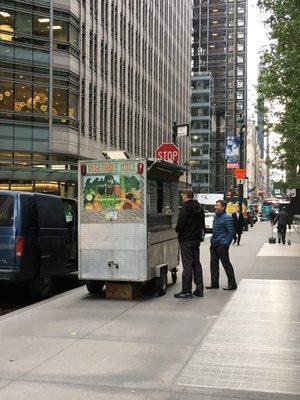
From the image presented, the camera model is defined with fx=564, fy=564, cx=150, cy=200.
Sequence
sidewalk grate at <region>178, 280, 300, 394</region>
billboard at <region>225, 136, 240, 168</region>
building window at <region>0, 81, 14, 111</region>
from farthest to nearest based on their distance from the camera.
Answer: building window at <region>0, 81, 14, 111</region>, billboard at <region>225, 136, 240, 168</region>, sidewalk grate at <region>178, 280, 300, 394</region>

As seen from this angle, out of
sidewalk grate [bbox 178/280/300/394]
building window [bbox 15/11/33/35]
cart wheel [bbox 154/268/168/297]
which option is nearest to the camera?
sidewalk grate [bbox 178/280/300/394]

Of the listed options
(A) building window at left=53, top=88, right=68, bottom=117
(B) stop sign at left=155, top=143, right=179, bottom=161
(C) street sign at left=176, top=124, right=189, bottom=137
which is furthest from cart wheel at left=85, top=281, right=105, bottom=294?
(A) building window at left=53, top=88, right=68, bottom=117

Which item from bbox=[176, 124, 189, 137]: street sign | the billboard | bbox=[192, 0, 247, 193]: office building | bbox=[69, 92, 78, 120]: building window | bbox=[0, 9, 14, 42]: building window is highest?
bbox=[192, 0, 247, 193]: office building

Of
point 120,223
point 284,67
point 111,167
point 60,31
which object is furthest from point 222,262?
point 60,31

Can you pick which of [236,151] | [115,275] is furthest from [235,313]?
[236,151]

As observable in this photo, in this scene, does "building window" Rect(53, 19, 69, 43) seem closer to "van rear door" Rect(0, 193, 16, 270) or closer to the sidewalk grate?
"van rear door" Rect(0, 193, 16, 270)

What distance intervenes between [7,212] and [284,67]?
11626 mm

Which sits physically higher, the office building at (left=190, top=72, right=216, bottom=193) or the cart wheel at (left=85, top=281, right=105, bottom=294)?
the office building at (left=190, top=72, right=216, bottom=193)

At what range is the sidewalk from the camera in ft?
17.0

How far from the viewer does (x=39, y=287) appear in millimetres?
10516

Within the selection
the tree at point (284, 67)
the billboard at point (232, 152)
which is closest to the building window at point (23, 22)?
the billboard at point (232, 152)

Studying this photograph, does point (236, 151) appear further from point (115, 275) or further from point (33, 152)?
point (115, 275)

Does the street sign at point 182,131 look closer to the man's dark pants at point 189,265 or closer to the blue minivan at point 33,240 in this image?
the blue minivan at point 33,240

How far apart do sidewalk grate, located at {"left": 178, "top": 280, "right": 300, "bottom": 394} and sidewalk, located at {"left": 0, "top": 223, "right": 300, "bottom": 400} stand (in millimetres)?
59
